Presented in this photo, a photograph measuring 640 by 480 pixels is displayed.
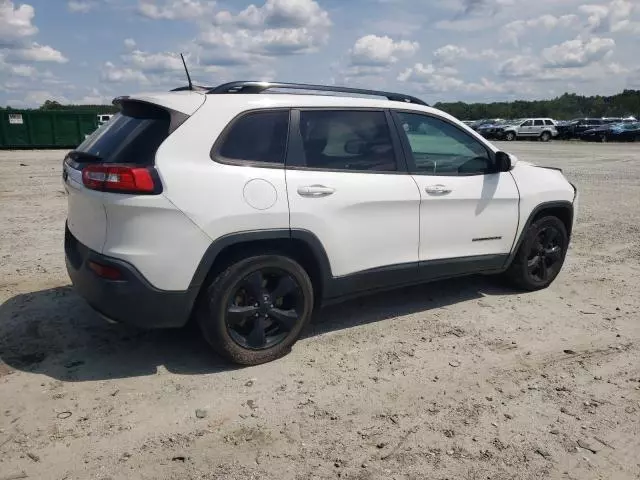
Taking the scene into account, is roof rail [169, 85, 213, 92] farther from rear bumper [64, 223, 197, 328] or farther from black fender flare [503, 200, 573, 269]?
black fender flare [503, 200, 573, 269]

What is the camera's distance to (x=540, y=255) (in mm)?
5332

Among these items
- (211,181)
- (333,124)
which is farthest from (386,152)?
(211,181)

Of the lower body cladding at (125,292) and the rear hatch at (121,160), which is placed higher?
the rear hatch at (121,160)

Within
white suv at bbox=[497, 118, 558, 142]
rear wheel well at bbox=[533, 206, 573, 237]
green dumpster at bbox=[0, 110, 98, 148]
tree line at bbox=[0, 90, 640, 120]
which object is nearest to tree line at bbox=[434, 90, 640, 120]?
tree line at bbox=[0, 90, 640, 120]

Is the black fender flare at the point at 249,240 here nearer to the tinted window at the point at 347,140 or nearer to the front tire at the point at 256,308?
the front tire at the point at 256,308

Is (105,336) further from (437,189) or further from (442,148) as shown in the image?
(442,148)

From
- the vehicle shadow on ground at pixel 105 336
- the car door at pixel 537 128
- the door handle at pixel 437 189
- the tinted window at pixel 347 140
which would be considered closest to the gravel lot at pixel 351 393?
the vehicle shadow on ground at pixel 105 336

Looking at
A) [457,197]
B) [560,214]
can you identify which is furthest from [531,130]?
[457,197]

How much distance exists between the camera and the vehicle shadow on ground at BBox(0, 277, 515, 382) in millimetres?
3736

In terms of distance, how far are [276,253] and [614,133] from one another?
41771mm

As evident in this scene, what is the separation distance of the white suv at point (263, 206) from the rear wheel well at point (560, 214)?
0.74 metres

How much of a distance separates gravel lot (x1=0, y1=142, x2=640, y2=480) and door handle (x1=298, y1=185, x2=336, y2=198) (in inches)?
45.6

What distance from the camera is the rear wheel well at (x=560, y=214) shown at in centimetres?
527

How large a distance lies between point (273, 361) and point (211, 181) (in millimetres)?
1346
